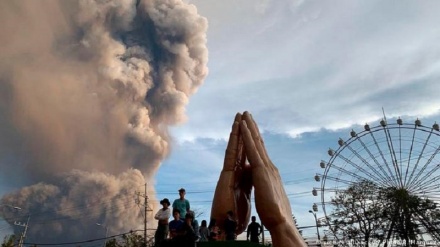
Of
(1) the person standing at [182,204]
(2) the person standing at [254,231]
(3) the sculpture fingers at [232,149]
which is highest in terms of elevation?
(3) the sculpture fingers at [232,149]

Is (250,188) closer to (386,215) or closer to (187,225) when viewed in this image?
(187,225)

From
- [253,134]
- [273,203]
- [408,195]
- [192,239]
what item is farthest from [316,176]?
[192,239]

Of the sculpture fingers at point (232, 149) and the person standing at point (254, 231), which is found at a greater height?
the sculpture fingers at point (232, 149)

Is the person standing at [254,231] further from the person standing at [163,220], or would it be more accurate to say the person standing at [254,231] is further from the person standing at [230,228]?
the person standing at [163,220]

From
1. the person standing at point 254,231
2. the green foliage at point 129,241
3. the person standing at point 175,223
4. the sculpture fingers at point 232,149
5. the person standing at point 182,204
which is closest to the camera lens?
the person standing at point 175,223

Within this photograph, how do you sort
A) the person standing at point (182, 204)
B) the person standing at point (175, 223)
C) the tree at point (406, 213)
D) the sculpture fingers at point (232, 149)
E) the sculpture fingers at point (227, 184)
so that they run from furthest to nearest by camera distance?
the tree at point (406, 213) → the sculpture fingers at point (232, 149) → the sculpture fingers at point (227, 184) → the person standing at point (182, 204) → the person standing at point (175, 223)

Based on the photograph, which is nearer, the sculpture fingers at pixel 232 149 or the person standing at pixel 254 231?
the person standing at pixel 254 231

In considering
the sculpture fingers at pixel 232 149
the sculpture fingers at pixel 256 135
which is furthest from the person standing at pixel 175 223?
the sculpture fingers at pixel 256 135

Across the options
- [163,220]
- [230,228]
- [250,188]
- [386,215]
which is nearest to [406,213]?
[386,215]
